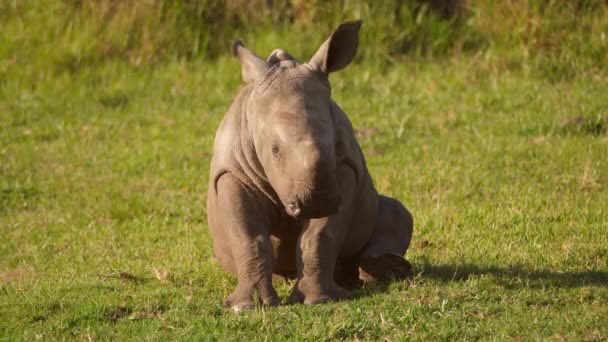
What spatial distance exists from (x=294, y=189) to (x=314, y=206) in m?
0.13

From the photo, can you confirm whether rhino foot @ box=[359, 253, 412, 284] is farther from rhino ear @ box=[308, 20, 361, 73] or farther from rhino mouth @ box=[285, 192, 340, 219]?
rhino ear @ box=[308, 20, 361, 73]

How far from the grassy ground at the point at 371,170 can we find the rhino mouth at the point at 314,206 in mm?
511

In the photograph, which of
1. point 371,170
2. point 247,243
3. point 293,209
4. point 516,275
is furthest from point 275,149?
point 371,170

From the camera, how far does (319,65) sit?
6.46m

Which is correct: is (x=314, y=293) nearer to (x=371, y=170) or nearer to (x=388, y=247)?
(x=388, y=247)

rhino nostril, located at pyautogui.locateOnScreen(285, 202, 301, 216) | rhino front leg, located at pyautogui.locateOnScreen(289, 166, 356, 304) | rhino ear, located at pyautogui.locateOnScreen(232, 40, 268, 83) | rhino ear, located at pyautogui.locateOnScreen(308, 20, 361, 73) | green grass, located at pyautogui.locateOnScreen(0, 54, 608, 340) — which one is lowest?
green grass, located at pyautogui.locateOnScreen(0, 54, 608, 340)

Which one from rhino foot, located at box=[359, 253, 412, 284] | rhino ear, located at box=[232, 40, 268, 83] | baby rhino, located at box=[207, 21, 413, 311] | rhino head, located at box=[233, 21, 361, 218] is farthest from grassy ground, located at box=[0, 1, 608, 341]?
rhino ear, located at box=[232, 40, 268, 83]

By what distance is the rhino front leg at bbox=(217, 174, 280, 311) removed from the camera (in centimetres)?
638

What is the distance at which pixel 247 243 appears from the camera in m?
6.41

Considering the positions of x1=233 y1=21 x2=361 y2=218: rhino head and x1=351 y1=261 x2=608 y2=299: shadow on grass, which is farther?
x1=351 y1=261 x2=608 y2=299: shadow on grass

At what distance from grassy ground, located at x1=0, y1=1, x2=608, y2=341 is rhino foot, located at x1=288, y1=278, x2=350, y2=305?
175 millimetres

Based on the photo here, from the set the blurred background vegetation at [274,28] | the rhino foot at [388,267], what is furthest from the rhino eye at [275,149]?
the blurred background vegetation at [274,28]

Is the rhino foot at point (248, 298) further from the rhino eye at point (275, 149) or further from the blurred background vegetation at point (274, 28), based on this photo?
the blurred background vegetation at point (274, 28)

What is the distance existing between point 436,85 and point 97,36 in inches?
162
